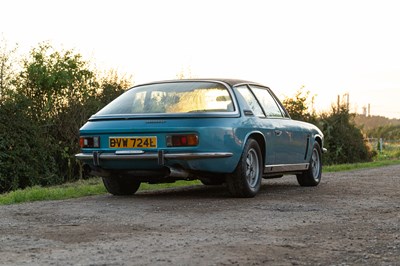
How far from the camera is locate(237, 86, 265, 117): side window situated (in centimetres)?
1022

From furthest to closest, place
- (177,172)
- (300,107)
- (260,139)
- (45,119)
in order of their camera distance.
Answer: (300,107) → (45,119) → (260,139) → (177,172)

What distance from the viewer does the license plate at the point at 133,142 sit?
9086 millimetres

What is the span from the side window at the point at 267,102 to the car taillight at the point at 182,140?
1994 mm

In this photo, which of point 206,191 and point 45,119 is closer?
point 206,191

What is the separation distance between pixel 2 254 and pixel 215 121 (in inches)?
168

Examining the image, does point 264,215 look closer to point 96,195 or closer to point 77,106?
point 96,195

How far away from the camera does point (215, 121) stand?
→ 9180 mm

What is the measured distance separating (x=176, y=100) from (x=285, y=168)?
2.26 meters

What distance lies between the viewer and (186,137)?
8992 mm

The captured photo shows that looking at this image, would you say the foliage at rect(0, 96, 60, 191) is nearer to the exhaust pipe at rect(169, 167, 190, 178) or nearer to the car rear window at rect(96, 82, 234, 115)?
the car rear window at rect(96, 82, 234, 115)

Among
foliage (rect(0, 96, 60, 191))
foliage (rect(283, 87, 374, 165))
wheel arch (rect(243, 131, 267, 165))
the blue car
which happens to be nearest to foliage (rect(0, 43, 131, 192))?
foliage (rect(0, 96, 60, 191))

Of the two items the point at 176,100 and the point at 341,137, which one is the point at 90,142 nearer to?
the point at 176,100

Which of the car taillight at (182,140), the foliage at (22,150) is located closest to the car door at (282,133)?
the car taillight at (182,140)

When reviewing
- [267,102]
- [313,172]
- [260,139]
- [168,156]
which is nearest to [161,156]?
[168,156]
